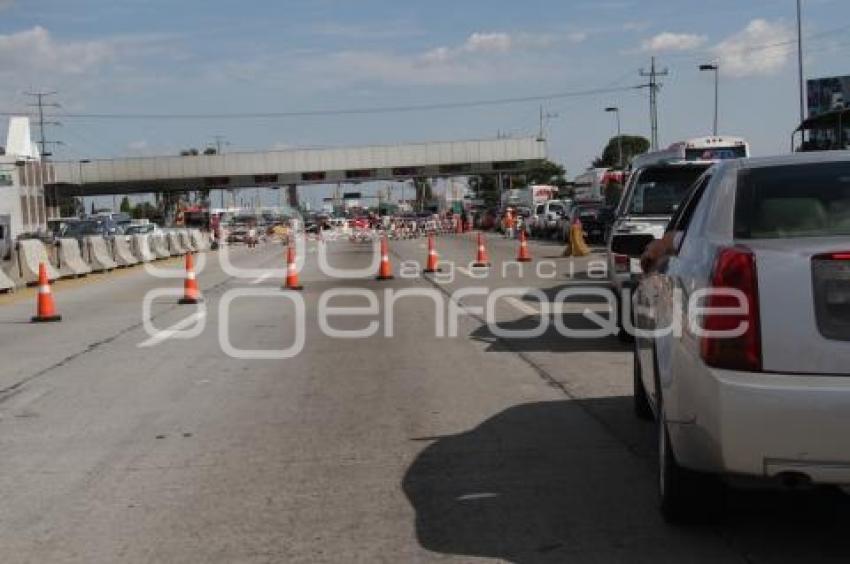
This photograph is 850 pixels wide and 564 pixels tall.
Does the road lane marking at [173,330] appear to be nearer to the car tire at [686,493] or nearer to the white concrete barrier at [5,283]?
the white concrete barrier at [5,283]

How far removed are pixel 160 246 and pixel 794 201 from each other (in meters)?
39.5

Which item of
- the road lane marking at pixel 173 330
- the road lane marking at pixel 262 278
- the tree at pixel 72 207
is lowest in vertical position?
the road lane marking at pixel 173 330

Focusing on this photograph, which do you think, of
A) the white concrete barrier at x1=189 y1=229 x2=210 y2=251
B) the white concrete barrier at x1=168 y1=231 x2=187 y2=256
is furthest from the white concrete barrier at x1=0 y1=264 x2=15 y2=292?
the white concrete barrier at x1=189 y1=229 x2=210 y2=251

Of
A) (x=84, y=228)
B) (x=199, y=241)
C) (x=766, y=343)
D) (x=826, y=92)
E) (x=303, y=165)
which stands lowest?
(x=199, y=241)

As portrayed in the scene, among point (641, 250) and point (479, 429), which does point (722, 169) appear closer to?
point (641, 250)

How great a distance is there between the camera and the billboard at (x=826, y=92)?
6478 centimetres

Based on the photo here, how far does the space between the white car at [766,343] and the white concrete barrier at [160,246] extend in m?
37.9

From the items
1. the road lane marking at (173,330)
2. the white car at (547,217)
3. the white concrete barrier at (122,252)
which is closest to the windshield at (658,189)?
the road lane marking at (173,330)

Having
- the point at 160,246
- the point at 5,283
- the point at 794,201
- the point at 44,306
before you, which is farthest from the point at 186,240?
the point at 794,201

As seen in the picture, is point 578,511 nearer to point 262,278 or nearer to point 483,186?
point 262,278

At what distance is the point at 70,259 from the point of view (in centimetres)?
2986

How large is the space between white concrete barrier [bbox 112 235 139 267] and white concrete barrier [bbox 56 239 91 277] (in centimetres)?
416

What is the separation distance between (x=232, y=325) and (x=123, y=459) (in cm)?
845

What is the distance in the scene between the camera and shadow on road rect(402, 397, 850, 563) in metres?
5.07
